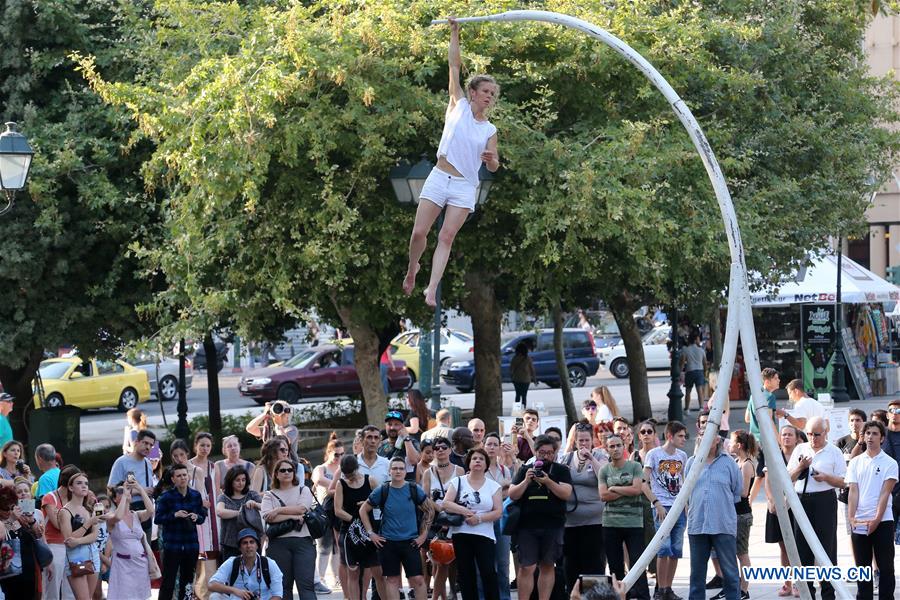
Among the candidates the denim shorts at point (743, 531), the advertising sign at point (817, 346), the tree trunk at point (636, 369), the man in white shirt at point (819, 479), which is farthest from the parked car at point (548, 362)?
the man in white shirt at point (819, 479)

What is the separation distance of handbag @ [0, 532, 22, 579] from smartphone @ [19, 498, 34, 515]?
0.48 m

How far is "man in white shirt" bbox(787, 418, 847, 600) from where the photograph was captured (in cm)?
1249

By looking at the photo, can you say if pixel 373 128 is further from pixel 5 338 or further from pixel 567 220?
pixel 5 338

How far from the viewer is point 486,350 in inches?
894

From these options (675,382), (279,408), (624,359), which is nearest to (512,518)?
(279,408)

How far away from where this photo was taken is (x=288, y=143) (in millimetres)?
17375

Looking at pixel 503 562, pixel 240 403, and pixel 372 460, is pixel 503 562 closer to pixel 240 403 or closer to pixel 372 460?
pixel 372 460

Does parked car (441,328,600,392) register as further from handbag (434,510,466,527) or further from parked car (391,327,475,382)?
handbag (434,510,466,527)

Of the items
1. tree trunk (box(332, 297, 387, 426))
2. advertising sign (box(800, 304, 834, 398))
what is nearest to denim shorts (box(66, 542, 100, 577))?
tree trunk (box(332, 297, 387, 426))

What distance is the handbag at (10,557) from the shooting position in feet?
34.9

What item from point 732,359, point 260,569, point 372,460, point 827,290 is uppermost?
point 827,290

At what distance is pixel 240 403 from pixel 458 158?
31064 millimetres

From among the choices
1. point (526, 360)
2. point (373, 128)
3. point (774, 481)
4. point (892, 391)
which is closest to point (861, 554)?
point (774, 481)

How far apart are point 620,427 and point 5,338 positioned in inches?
401
